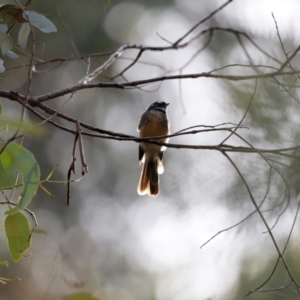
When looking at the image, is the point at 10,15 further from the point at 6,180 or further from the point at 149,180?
the point at 149,180

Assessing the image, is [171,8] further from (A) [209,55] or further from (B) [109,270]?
(A) [209,55]

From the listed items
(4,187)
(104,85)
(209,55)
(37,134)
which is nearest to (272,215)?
(209,55)

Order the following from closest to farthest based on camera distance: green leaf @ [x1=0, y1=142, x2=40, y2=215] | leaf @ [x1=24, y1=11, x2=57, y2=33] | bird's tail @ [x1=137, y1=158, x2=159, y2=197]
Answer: green leaf @ [x1=0, y1=142, x2=40, y2=215] < leaf @ [x1=24, y1=11, x2=57, y2=33] < bird's tail @ [x1=137, y1=158, x2=159, y2=197]

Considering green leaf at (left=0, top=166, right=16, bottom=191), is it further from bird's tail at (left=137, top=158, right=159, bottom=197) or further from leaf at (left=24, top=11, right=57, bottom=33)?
bird's tail at (left=137, top=158, right=159, bottom=197)

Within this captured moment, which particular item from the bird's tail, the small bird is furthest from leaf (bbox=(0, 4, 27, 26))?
the bird's tail

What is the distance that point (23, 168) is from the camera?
117 cm

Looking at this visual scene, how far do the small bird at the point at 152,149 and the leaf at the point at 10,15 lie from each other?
1723 millimetres

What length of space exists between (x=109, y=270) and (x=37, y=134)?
4.21m

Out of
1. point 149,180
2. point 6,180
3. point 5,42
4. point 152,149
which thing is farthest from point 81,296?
point 152,149

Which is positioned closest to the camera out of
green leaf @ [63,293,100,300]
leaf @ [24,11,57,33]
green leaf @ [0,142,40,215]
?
green leaf @ [0,142,40,215]

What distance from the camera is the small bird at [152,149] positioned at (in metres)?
3.32

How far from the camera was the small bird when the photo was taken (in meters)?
3.32

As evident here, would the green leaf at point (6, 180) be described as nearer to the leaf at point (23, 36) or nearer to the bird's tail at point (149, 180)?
the leaf at point (23, 36)

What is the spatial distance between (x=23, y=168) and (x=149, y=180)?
2.21 metres
